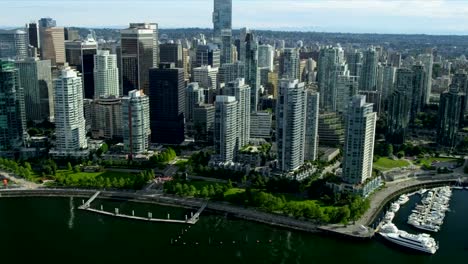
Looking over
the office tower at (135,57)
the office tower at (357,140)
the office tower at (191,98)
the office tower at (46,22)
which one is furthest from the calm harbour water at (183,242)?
the office tower at (46,22)

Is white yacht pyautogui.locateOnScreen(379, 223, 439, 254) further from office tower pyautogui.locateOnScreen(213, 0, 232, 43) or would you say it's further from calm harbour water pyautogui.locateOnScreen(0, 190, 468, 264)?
office tower pyautogui.locateOnScreen(213, 0, 232, 43)

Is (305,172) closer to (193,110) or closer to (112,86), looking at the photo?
(193,110)

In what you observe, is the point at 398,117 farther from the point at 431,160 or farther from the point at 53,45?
the point at 53,45

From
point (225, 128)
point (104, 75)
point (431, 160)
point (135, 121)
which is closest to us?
point (225, 128)

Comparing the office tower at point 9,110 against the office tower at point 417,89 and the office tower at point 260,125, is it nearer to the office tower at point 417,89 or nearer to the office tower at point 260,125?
the office tower at point 260,125

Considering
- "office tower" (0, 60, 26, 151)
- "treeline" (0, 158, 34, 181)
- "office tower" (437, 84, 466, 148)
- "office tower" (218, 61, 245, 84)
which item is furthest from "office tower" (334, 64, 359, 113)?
"office tower" (0, 60, 26, 151)

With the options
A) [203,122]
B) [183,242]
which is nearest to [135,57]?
[203,122]

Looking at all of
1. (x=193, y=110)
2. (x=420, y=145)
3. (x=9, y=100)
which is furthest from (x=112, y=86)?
(x=420, y=145)
